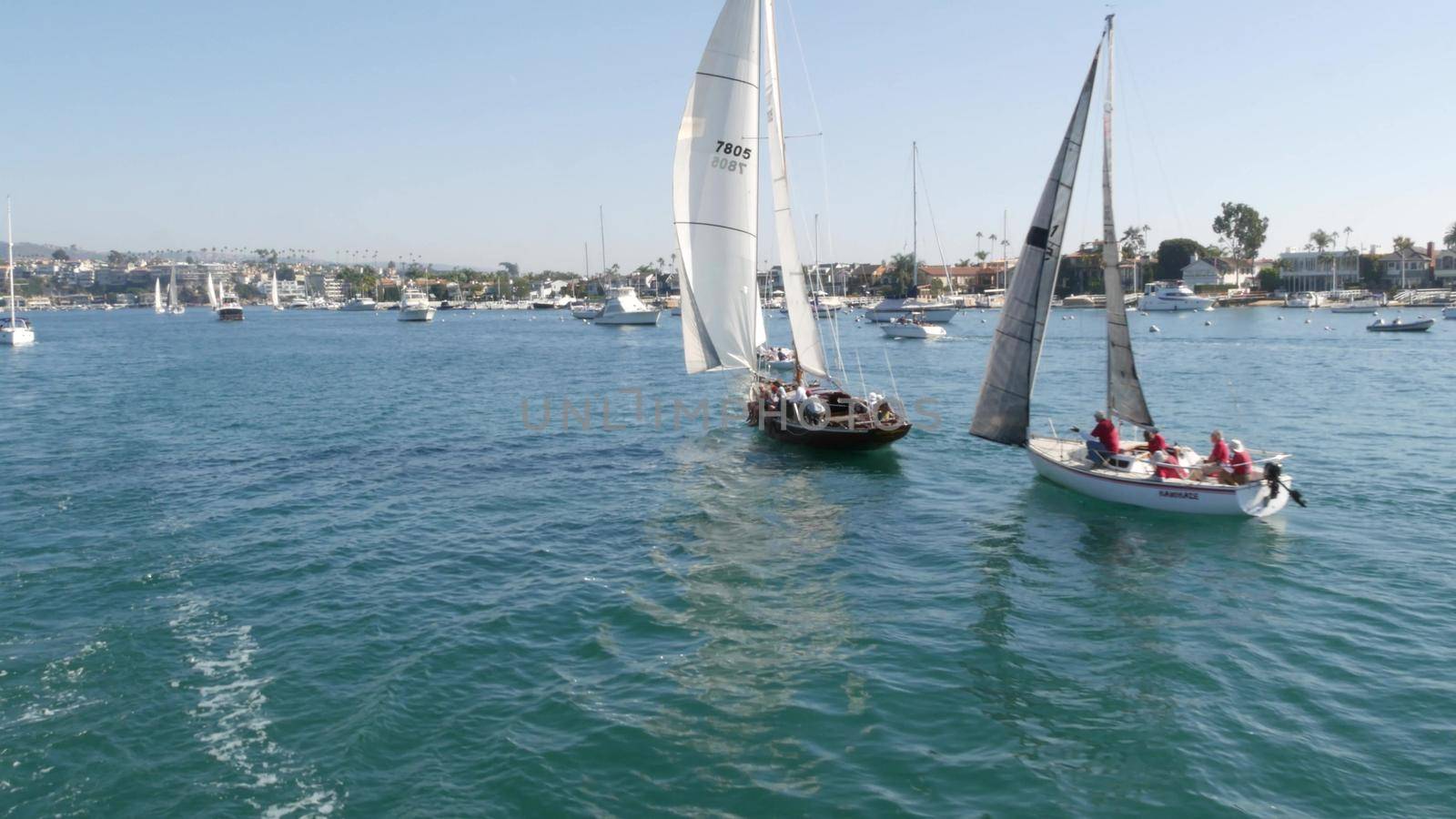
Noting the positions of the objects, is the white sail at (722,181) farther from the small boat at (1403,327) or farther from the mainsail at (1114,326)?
the small boat at (1403,327)

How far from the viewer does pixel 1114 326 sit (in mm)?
25422

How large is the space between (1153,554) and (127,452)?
33.2 m

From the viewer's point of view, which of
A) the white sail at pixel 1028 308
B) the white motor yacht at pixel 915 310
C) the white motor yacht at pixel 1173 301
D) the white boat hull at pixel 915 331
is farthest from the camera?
the white motor yacht at pixel 1173 301

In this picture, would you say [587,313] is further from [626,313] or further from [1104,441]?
[1104,441]

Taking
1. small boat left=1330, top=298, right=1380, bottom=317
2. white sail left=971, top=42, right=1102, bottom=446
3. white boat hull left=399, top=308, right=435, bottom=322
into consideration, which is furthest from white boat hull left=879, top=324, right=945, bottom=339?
white boat hull left=399, top=308, right=435, bottom=322

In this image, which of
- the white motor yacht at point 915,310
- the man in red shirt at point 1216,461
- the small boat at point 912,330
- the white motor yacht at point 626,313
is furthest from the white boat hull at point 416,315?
the man in red shirt at point 1216,461

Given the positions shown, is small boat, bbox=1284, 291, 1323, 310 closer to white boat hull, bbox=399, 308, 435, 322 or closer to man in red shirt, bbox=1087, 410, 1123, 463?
white boat hull, bbox=399, 308, 435, 322

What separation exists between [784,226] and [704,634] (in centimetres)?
1849

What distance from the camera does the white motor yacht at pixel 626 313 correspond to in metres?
136

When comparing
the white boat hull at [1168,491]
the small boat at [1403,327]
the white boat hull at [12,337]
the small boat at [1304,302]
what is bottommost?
the white boat hull at [1168,491]

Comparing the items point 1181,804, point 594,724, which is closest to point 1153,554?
point 1181,804

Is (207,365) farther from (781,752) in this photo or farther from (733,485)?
(781,752)

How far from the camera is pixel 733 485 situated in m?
27.6

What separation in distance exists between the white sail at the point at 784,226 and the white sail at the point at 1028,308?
6405 millimetres
